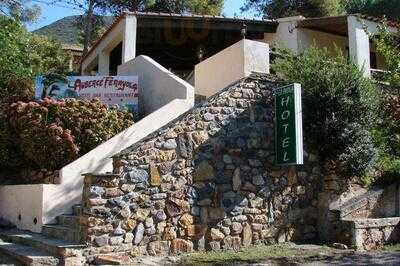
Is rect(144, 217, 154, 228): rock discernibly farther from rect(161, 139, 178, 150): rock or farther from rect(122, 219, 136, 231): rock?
rect(161, 139, 178, 150): rock

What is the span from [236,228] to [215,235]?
1.41ft

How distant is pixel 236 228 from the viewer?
343 inches

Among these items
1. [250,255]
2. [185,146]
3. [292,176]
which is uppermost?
[185,146]

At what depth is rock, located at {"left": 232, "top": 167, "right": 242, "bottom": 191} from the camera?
Answer: 29.0 feet

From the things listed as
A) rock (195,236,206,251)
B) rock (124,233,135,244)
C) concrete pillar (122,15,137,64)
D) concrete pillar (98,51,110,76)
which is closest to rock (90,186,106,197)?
rock (124,233,135,244)

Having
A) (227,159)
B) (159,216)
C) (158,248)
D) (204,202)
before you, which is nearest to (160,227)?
(159,216)

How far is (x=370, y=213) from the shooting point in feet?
32.2

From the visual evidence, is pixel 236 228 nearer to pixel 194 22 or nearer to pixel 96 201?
pixel 96 201

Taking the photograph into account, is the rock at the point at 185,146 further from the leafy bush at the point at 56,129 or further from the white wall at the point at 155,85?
the leafy bush at the point at 56,129

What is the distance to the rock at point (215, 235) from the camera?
850 centimetres

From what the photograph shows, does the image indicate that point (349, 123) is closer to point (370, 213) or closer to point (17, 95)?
point (370, 213)

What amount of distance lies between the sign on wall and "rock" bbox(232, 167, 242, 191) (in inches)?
162

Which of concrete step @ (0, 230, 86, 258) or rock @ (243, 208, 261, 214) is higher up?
rock @ (243, 208, 261, 214)

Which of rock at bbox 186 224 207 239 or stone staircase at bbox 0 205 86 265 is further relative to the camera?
rock at bbox 186 224 207 239
